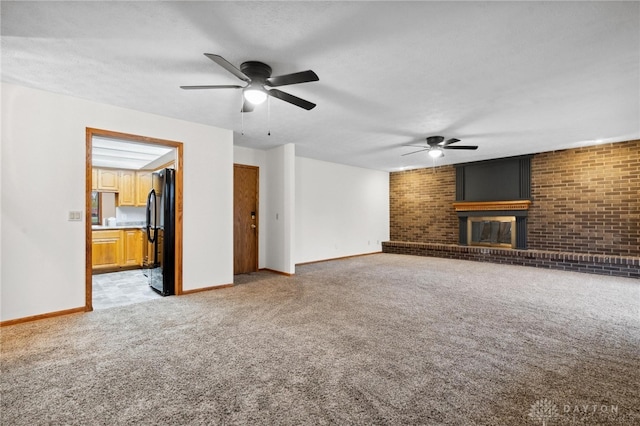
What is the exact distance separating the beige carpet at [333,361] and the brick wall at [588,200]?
237 centimetres

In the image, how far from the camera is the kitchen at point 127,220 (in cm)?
421

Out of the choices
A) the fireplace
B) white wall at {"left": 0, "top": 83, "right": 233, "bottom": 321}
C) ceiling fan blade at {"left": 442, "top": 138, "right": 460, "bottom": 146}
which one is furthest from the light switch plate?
the fireplace

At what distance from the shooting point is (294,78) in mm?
2424

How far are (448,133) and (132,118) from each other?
465 centimetres

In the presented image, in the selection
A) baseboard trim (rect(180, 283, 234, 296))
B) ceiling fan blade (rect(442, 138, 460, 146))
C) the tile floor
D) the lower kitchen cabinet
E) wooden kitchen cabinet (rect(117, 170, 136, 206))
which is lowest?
the tile floor

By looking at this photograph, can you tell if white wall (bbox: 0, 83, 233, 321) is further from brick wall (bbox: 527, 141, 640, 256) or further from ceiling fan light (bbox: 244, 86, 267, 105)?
brick wall (bbox: 527, 141, 640, 256)

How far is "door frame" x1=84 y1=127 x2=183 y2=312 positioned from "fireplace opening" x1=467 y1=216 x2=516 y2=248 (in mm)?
6651

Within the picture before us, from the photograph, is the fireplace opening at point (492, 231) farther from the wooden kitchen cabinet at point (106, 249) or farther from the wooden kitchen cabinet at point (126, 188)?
the wooden kitchen cabinet at point (126, 188)

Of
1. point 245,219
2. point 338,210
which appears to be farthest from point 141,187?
point 338,210

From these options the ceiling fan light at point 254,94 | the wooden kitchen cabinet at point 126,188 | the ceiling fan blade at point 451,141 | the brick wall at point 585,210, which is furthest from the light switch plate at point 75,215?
the brick wall at point 585,210

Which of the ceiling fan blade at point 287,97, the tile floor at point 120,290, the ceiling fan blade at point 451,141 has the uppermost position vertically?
the ceiling fan blade at point 451,141

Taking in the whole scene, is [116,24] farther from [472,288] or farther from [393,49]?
[472,288]

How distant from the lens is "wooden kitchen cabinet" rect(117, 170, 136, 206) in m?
6.66

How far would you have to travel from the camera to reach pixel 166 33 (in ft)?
7.13
